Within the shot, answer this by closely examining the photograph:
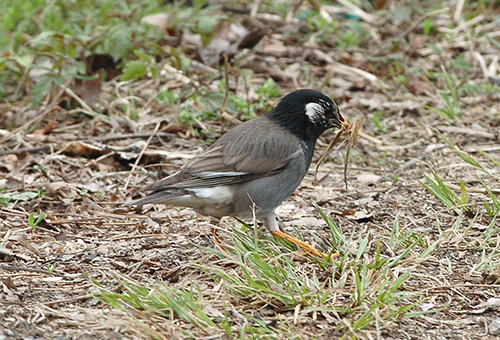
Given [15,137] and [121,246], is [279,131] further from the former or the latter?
[15,137]

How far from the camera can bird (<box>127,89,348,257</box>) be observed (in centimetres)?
509

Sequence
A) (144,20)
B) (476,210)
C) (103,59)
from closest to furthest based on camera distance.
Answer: (476,210) < (103,59) < (144,20)

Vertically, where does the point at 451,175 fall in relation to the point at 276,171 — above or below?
below

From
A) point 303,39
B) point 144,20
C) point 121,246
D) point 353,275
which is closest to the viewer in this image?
point 353,275

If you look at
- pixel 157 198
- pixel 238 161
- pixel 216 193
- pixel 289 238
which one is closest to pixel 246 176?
pixel 238 161

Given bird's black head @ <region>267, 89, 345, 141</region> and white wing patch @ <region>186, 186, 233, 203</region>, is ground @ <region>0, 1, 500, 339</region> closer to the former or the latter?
white wing patch @ <region>186, 186, 233, 203</region>

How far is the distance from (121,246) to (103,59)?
362 cm

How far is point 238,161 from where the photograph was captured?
5.27 m

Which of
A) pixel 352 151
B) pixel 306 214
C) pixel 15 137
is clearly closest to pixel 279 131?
pixel 306 214

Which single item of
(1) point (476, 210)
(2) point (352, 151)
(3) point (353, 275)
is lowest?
(2) point (352, 151)

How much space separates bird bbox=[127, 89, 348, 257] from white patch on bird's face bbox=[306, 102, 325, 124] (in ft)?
0.06

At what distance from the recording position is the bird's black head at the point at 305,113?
5570mm

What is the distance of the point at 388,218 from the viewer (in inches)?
220

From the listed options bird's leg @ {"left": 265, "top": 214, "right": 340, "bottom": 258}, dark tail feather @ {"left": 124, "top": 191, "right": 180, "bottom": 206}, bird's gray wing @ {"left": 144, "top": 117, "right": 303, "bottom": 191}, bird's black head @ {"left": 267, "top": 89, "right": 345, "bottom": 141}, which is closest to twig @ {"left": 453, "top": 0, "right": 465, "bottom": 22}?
bird's black head @ {"left": 267, "top": 89, "right": 345, "bottom": 141}
